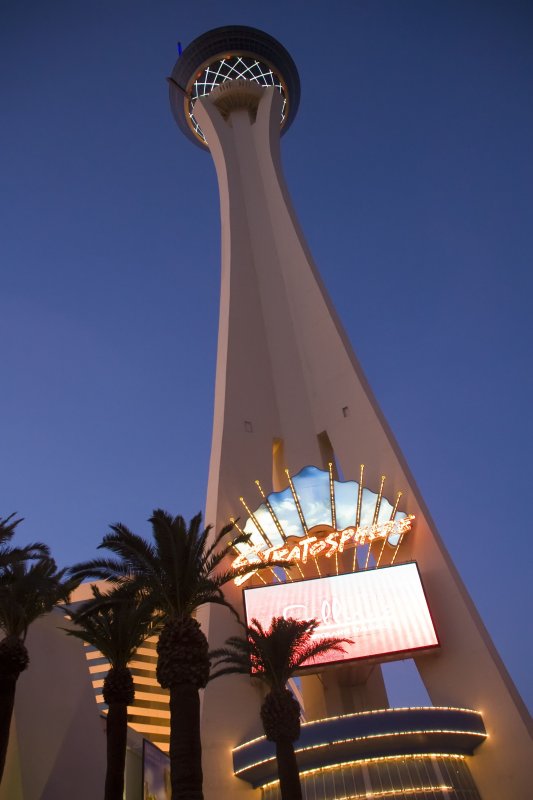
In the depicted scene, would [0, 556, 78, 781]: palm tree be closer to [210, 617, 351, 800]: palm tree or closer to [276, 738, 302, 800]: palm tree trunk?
[210, 617, 351, 800]: palm tree

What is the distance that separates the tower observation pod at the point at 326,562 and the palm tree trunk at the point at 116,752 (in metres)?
5.00

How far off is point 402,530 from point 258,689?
6.97 m

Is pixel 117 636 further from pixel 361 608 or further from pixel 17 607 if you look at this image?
pixel 361 608

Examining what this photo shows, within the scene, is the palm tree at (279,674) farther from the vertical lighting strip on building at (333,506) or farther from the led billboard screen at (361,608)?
the vertical lighting strip on building at (333,506)

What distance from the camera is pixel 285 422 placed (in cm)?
3083

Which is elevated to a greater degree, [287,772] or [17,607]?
[17,607]

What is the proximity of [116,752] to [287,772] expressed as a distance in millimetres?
3955

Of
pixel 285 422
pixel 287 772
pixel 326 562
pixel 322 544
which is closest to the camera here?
pixel 287 772

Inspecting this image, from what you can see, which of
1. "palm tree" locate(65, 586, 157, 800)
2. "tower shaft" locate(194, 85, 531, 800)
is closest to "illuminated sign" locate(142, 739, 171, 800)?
"palm tree" locate(65, 586, 157, 800)

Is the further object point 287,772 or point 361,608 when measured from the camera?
point 361,608

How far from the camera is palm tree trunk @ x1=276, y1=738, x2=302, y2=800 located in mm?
15680

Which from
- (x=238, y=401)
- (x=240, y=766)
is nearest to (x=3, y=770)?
(x=240, y=766)

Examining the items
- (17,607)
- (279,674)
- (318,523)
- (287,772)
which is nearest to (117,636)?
(17,607)

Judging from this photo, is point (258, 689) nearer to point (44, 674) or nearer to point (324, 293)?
point (44, 674)
